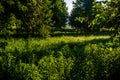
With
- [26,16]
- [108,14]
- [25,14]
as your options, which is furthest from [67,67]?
[25,14]

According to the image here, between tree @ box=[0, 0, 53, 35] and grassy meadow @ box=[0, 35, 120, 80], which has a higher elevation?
tree @ box=[0, 0, 53, 35]

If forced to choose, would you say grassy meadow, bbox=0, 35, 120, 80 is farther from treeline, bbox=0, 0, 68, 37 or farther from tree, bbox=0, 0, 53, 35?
tree, bbox=0, 0, 53, 35

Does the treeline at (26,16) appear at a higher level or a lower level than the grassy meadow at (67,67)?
higher

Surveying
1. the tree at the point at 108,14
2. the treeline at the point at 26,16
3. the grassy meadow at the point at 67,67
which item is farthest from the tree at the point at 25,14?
the tree at the point at 108,14

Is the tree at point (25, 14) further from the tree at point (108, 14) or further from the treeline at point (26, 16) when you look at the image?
the tree at point (108, 14)

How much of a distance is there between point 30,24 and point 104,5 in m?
30.4

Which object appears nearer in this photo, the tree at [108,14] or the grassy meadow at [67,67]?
the tree at [108,14]

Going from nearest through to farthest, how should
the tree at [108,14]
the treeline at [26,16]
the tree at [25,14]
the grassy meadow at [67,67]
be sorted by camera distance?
1. the tree at [108,14]
2. the grassy meadow at [67,67]
3. the treeline at [26,16]
4. the tree at [25,14]

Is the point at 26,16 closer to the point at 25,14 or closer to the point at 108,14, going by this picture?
the point at 25,14

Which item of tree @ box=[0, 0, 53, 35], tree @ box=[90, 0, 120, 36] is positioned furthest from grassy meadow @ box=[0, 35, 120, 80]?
tree @ box=[0, 0, 53, 35]

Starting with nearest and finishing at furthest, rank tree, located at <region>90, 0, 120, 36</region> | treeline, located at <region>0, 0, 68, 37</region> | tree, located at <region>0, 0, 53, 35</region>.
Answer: tree, located at <region>90, 0, 120, 36</region>, treeline, located at <region>0, 0, 68, 37</region>, tree, located at <region>0, 0, 53, 35</region>

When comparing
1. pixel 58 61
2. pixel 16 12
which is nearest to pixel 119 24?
pixel 58 61

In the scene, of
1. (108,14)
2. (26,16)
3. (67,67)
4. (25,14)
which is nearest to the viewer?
(108,14)

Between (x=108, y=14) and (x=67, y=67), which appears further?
(x=67, y=67)
